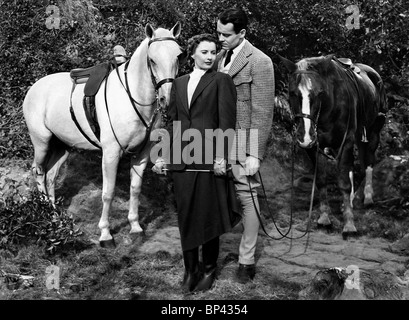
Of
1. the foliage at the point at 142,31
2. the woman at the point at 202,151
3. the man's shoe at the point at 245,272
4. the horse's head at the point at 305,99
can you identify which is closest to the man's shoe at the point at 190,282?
the woman at the point at 202,151

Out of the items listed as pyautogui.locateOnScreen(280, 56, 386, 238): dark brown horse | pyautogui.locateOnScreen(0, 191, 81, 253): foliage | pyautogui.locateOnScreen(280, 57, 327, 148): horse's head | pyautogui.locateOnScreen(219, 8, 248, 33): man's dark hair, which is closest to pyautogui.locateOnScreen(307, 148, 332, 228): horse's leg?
pyautogui.locateOnScreen(280, 56, 386, 238): dark brown horse

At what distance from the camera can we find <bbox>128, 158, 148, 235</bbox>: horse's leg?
6.86 m

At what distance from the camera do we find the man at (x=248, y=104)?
5133 millimetres

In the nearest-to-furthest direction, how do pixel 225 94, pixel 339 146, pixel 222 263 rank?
pixel 225 94 → pixel 222 263 → pixel 339 146

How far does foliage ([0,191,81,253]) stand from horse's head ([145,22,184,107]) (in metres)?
1.65

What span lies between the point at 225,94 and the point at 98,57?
446cm

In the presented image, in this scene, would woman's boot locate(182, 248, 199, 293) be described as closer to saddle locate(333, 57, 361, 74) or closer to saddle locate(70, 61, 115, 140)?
saddle locate(70, 61, 115, 140)

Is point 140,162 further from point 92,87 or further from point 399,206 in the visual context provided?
point 399,206

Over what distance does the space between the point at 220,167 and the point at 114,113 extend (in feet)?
6.62

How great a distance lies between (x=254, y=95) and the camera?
204 inches

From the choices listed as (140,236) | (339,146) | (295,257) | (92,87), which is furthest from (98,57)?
(295,257)

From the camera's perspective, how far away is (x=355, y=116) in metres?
7.17

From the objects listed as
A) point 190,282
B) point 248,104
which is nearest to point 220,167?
point 248,104

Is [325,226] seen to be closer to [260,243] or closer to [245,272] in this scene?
[260,243]
